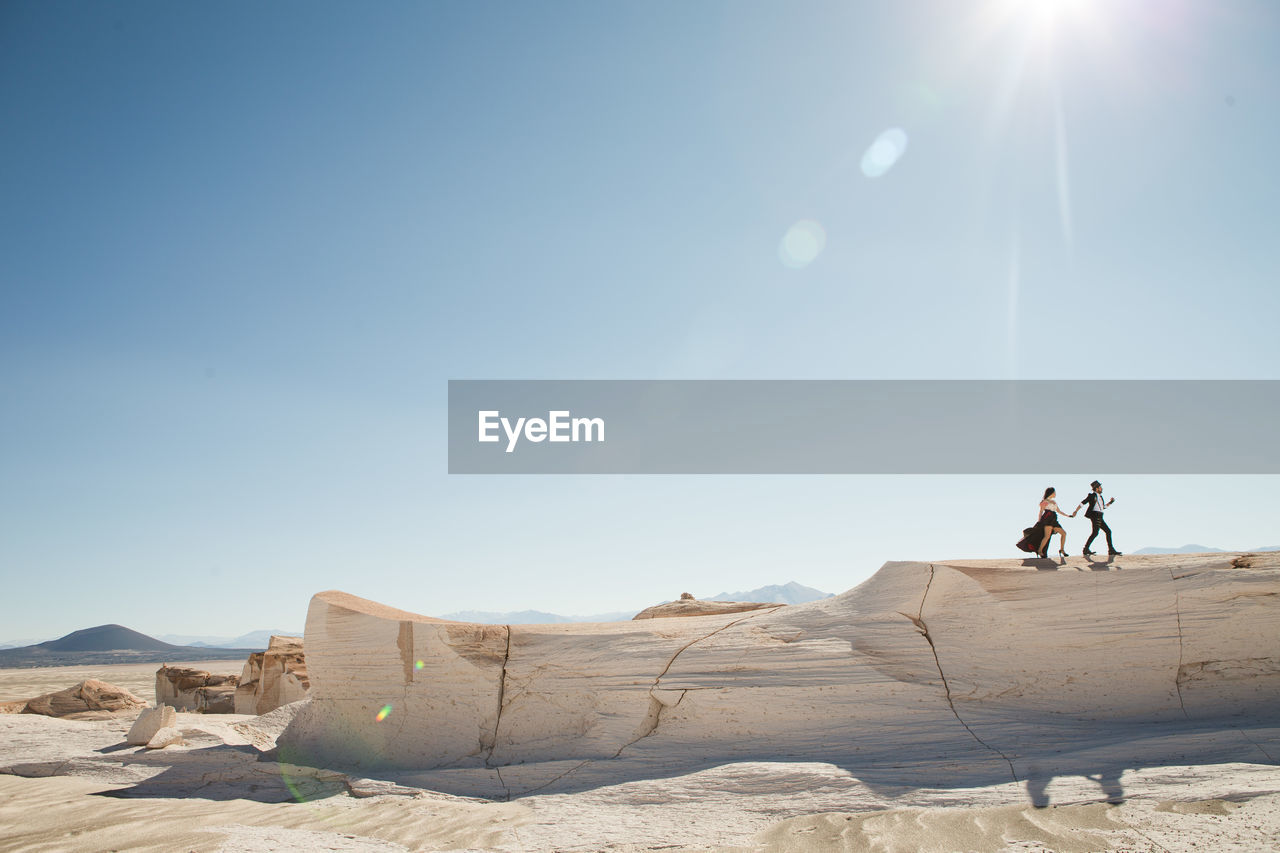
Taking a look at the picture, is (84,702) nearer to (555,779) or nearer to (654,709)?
(555,779)

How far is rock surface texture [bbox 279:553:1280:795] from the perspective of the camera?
6895mm

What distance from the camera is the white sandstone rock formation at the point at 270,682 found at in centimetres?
1582

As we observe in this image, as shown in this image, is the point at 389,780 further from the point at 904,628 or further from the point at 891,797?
the point at 904,628

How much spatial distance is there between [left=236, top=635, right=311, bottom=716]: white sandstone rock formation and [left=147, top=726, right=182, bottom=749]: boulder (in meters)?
5.55

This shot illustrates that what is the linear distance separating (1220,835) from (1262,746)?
7.51 ft

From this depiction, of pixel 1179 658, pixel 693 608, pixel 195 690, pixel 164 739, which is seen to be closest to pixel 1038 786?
pixel 1179 658

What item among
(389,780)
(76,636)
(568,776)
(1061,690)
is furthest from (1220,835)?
(76,636)

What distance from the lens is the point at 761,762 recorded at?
664 cm

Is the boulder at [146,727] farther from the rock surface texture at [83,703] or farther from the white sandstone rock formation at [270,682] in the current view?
the rock surface texture at [83,703]

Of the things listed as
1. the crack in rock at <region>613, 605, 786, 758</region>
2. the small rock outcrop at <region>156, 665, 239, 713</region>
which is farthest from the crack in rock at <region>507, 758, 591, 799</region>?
the small rock outcrop at <region>156, 665, 239, 713</region>

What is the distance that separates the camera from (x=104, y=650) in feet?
384

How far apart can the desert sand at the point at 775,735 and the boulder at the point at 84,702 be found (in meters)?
8.88

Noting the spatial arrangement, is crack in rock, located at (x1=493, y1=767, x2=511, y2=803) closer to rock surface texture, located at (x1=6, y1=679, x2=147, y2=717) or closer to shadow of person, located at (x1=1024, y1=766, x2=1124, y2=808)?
shadow of person, located at (x1=1024, y1=766, x2=1124, y2=808)

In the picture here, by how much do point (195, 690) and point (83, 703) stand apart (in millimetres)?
2259
